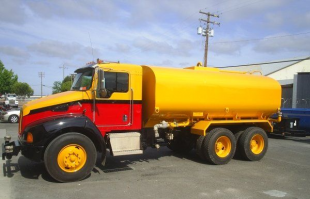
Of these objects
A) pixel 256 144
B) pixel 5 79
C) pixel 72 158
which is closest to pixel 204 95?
pixel 256 144

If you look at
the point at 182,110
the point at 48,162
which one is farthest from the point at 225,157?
the point at 48,162

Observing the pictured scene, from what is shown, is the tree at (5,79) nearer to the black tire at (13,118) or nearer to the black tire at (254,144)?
the black tire at (13,118)

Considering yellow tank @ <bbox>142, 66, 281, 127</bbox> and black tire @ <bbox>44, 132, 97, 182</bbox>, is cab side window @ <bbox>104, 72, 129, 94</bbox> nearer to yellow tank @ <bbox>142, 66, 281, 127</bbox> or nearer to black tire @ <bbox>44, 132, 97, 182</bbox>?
yellow tank @ <bbox>142, 66, 281, 127</bbox>

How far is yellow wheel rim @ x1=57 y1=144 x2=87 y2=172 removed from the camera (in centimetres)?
615

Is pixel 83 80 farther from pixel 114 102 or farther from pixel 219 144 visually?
pixel 219 144

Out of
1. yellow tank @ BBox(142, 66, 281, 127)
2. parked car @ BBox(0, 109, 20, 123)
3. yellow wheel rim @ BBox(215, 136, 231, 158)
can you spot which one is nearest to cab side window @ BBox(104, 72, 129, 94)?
yellow tank @ BBox(142, 66, 281, 127)

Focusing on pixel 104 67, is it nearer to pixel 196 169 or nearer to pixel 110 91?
pixel 110 91

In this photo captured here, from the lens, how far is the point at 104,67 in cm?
699

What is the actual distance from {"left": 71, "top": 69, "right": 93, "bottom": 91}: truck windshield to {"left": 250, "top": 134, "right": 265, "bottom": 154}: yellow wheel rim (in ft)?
17.6

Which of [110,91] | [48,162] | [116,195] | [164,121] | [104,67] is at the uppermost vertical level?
[104,67]

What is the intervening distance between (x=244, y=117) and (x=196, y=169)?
2.60 m

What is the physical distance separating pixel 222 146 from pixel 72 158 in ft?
14.5

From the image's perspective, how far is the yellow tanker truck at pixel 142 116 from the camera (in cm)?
619

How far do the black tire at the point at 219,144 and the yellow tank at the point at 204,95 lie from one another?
505mm
